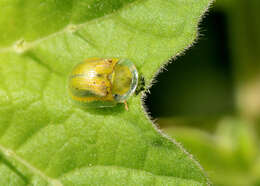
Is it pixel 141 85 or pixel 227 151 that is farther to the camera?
pixel 227 151

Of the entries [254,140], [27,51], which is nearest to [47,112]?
[27,51]

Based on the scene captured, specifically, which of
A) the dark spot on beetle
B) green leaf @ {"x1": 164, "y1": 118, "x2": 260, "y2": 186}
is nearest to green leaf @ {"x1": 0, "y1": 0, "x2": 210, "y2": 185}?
the dark spot on beetle

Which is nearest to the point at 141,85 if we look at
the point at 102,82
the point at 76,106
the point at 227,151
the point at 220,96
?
the point at 102,82

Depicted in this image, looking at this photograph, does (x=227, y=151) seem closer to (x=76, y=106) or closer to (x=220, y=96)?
(x=220, y=96)

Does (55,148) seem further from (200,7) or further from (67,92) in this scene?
(200,7)

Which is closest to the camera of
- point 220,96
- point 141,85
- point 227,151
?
point 141,85

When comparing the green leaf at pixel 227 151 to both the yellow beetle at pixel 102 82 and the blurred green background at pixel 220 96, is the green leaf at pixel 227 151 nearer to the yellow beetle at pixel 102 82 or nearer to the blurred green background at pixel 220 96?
the blurred green background at pixel 220 96
